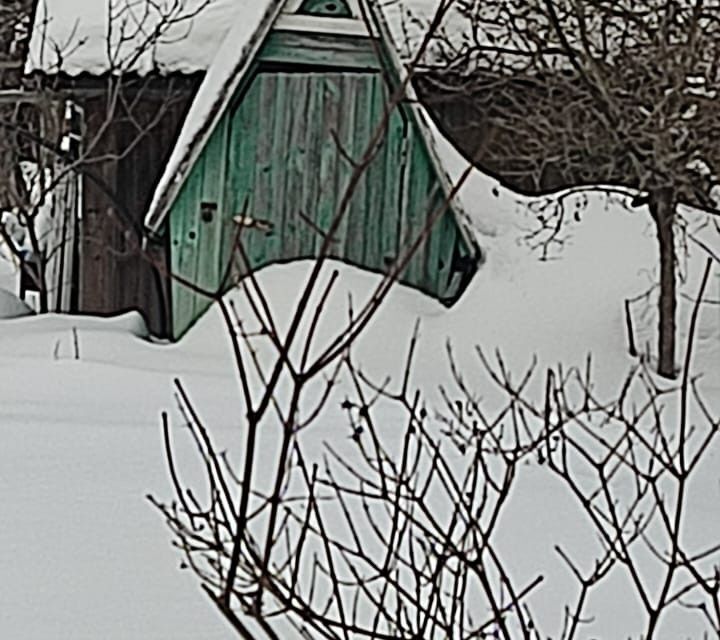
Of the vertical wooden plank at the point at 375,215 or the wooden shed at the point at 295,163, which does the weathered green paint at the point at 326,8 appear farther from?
the vertical wooden plank at the point at 375,215

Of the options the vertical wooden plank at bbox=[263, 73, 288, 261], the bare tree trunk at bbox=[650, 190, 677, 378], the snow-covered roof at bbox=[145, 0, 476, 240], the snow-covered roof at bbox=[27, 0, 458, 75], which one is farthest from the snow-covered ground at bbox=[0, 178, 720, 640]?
the snow-covered roof at bbox=[27, 0, 458, 75]

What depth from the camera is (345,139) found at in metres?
8.78

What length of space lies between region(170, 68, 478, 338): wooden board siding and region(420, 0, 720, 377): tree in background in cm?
55

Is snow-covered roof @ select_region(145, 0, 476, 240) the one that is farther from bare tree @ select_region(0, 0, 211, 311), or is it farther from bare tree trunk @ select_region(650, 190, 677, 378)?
bare tree trunk @ select_region(650, 190, 677, 378)

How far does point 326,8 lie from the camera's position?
870 centimetres

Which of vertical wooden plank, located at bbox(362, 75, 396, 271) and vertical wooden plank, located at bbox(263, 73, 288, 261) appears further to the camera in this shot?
vertical wooden plank, located at bbox(362, 75, 396, 271)

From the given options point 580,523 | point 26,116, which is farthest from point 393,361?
point 26,116

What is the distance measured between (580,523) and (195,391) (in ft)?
8.52

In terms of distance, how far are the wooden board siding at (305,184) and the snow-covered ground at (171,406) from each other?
28 centimetres

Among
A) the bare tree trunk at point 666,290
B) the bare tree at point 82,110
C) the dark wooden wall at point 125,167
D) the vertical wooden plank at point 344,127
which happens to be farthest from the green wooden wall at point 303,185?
the bare tree trunk at point 666,290

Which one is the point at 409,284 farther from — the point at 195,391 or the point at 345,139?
the point at 195,391

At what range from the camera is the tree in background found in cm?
702

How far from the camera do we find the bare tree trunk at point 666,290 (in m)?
7.74

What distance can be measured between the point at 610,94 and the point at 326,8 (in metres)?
2.41
